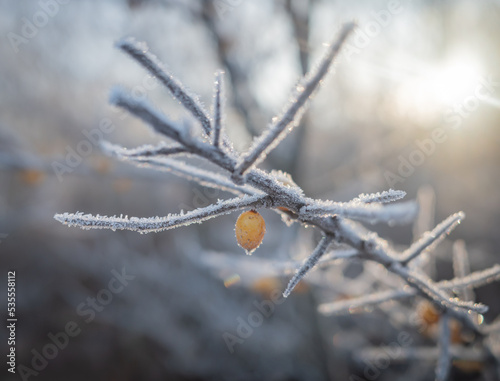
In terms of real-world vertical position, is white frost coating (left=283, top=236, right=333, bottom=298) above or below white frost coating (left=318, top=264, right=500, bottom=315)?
below

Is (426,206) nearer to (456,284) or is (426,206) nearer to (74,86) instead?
(456,284)

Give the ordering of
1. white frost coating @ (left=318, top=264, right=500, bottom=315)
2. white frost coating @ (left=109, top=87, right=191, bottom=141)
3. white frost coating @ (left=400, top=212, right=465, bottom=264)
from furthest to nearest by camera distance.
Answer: white frost coating @ (left=318, top=264, right=500, bottom=315), white frost coating @ (left=400, top=212, right=465, bottom=264), white frost coating @ (left=109, top=87, right=191, bottom=141)

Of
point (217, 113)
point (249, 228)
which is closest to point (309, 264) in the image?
point (249, 228)

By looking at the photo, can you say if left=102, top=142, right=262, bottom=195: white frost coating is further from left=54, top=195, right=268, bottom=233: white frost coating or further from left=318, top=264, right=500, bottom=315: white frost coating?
left=318, top=264, right=500, bottom=315: white frost coating

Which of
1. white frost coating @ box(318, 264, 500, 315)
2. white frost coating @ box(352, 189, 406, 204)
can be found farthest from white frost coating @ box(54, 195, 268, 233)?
white frost coating @ box(318, 264, 500, 315)

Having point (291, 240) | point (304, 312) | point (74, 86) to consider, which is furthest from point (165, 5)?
point (74, 86)

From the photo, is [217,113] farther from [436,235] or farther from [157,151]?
[436,235]
